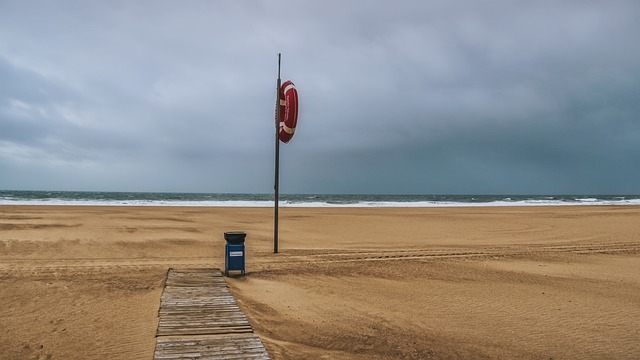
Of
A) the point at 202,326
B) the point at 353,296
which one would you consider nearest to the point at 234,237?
the point at 353,296

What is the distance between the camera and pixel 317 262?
1186 centimetres

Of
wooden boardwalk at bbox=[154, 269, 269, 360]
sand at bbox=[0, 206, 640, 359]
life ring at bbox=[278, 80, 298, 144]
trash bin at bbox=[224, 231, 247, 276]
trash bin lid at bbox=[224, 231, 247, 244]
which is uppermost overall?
life ring at bbox=[278, 80, 298, 144]

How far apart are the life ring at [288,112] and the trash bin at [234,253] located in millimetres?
3873

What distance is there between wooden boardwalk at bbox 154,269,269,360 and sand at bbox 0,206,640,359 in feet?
0.91

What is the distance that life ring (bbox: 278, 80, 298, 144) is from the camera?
12109 mm

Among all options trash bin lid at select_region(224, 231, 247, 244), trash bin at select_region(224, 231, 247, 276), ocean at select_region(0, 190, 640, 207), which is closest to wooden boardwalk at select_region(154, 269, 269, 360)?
trash bin at select_region(224, 231, 247, 276)

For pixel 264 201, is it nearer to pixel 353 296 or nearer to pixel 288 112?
pixel 288 112

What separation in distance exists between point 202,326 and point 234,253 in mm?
4025

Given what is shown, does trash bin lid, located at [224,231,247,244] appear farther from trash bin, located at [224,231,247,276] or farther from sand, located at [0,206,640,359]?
sand, located at [0,206,640,359]

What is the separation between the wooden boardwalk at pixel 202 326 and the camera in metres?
4.73

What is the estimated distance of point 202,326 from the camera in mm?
5676

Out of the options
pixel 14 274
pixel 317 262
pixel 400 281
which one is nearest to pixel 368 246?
pixel 317 262

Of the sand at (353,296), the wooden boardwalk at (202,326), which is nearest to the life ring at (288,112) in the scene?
the sand at (353,296)

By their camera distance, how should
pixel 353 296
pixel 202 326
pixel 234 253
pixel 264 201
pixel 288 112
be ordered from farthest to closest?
pixel 264 201
pixel 288 112
pixel 234 253
pixel 353 296
pixel 202 326
